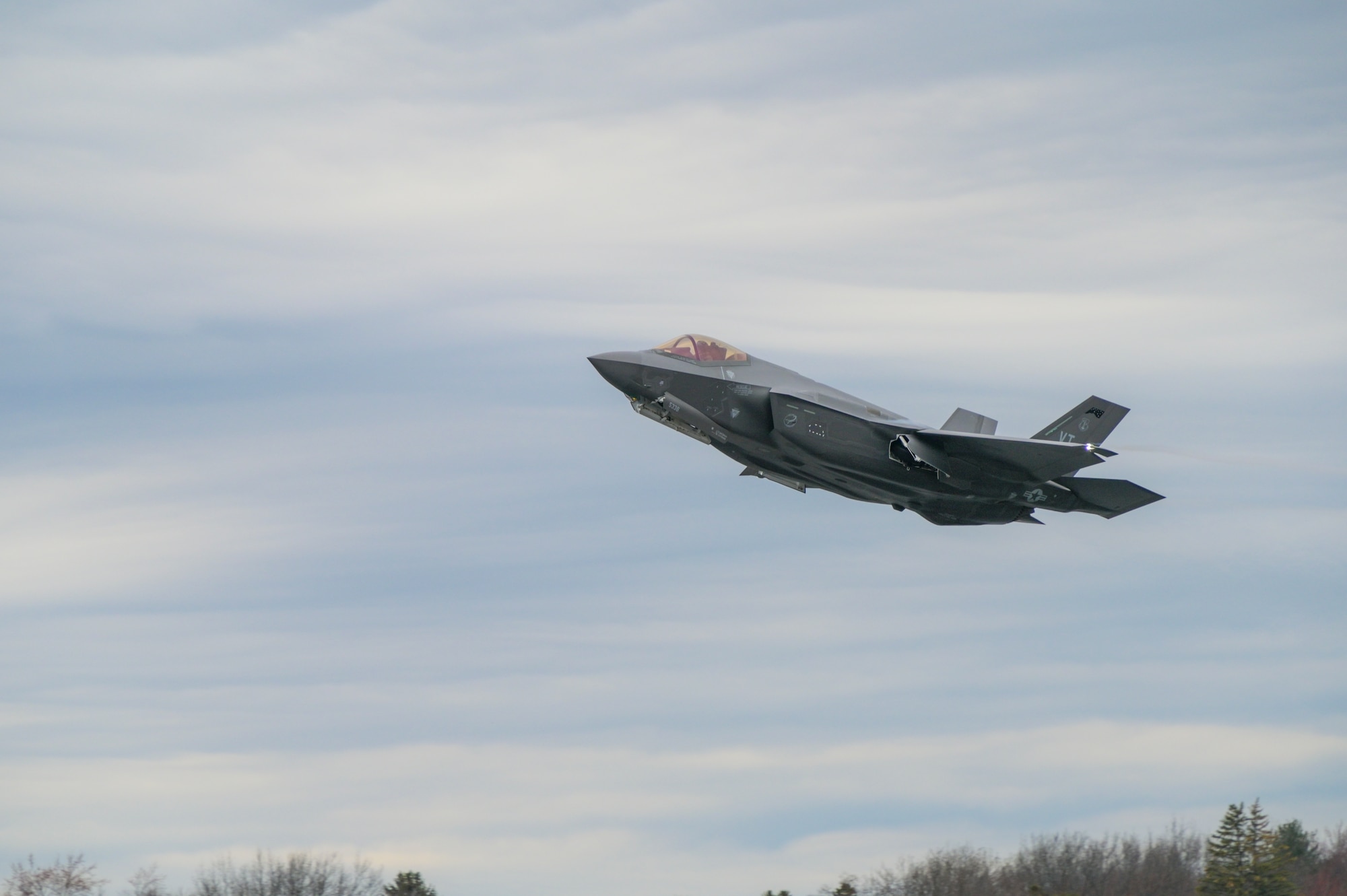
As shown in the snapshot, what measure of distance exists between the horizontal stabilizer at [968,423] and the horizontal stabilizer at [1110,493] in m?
2.56

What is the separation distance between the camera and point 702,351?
1558 inches

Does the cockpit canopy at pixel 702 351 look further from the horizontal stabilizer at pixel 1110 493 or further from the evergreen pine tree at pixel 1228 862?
the evergreen pine tree at pixel 1228 862

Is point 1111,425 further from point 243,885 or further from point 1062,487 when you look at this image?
point 243,885

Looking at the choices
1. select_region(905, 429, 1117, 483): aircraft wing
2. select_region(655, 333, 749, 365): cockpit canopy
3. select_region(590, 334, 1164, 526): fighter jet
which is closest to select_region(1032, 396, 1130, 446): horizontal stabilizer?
select_region(590, 334, 1164, 526): fighter jet

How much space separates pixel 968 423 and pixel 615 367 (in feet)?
33.3

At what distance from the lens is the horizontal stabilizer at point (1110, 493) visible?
41.0 meters

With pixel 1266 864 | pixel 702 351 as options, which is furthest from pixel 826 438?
pixel 1266 864

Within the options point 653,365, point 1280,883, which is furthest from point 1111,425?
point 1280,883

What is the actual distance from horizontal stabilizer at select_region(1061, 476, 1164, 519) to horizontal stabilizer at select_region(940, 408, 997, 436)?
8.41 feet

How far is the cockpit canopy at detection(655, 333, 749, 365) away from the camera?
129ft

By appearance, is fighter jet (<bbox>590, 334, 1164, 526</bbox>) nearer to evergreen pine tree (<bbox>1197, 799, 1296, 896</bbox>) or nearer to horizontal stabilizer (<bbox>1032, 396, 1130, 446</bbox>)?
horizontal stabilizer (<bbox>1032, 396, 1130, 446</bbox>)

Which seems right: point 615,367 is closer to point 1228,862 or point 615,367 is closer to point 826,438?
point 826,438

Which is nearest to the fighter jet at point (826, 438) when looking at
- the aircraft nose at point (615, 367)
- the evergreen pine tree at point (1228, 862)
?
the aircraft nose at point (615, 367)

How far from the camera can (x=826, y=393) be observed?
4012 centimetres
